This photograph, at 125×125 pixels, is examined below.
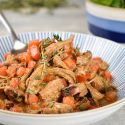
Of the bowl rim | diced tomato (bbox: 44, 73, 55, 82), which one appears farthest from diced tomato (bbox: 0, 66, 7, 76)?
the bowl rim

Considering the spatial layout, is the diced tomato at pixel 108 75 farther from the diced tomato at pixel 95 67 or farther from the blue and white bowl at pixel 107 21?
the blue and white bowl at pixel 107 21

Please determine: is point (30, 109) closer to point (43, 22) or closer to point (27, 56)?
point (27, 56)

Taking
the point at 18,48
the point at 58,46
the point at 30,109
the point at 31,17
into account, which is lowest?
the point at 31,17

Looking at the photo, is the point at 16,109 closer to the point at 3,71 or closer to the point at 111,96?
the point at 3,71

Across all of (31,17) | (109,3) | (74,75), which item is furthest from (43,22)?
(74,75)

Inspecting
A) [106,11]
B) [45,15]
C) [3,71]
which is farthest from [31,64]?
[45,15]

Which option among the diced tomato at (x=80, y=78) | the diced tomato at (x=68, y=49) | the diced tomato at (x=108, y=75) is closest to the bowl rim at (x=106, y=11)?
the diced tomato at (x=108, y=75)
